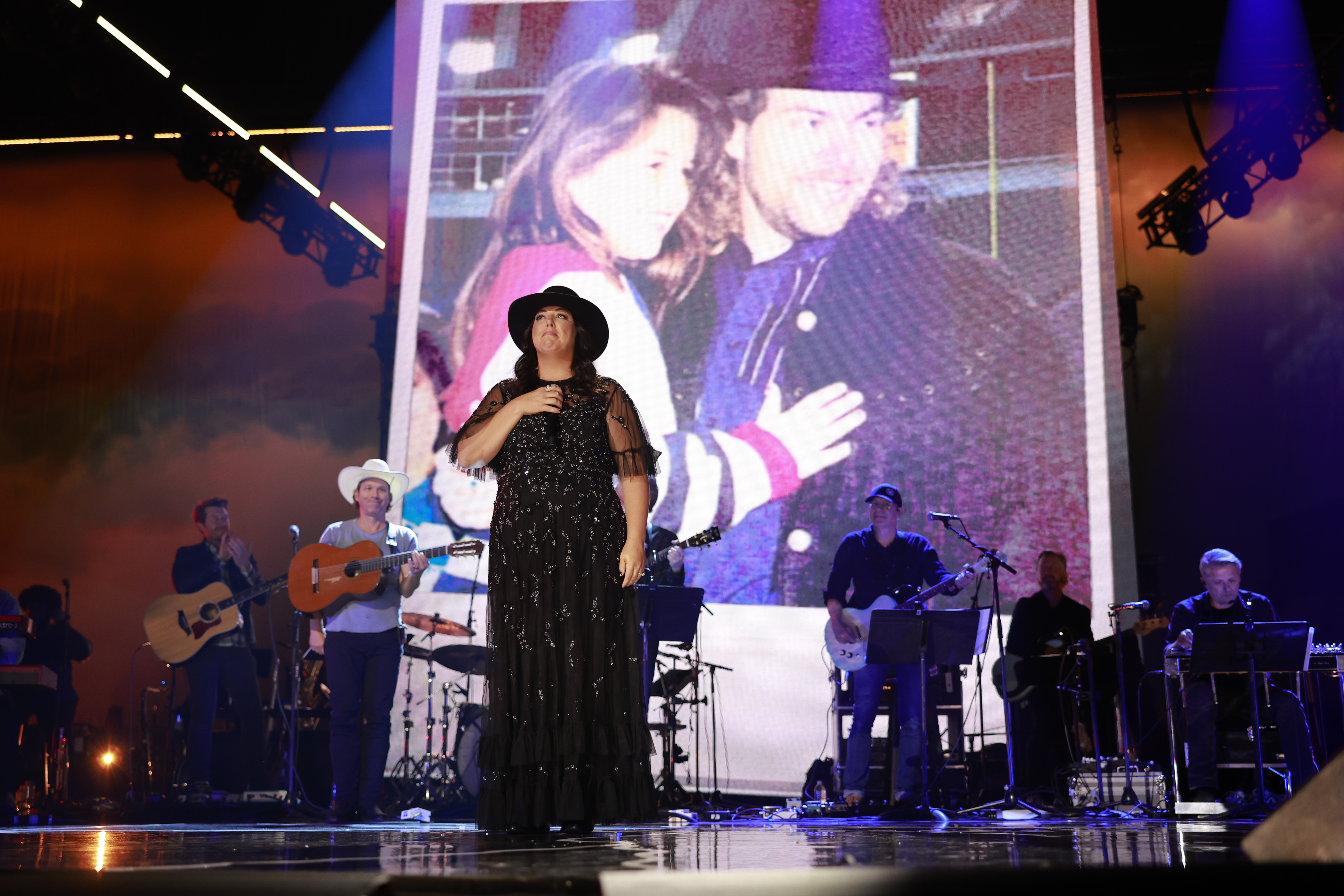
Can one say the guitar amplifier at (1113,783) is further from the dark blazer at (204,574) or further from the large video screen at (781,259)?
the dark blazer at (204,574)

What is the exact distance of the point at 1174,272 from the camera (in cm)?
873

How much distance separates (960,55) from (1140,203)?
2.95 m

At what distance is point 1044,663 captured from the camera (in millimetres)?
6168

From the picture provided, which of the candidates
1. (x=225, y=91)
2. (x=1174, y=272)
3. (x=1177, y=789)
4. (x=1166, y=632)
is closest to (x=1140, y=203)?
(x=1174, y=272)

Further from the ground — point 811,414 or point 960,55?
point 960,55

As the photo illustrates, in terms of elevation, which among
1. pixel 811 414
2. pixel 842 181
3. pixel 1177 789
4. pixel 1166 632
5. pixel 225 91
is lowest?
pixel 1177 789

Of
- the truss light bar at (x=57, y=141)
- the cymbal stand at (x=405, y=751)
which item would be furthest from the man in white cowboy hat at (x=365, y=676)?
the truss light bar at (x=57, y=141)

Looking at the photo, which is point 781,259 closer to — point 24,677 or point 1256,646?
point 1256,646

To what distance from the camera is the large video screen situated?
20.5 feet

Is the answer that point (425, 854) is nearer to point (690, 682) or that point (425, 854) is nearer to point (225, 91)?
point (690, 682)

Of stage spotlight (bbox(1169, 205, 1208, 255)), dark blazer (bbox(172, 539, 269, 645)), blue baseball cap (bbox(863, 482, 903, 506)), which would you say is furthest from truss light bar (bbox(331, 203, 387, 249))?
stage spotlight (bbox(1169, 205, 1208, 255))

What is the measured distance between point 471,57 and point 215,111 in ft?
7.53

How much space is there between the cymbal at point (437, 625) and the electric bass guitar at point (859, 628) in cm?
190

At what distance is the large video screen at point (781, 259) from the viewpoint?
6.24m
